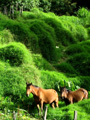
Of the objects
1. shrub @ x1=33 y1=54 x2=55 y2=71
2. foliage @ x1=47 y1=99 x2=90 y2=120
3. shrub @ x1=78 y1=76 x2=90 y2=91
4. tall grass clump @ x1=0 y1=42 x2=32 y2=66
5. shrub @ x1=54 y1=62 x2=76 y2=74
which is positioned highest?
tall grass clump @ x1=0 y1=42 x2=32 y2=66

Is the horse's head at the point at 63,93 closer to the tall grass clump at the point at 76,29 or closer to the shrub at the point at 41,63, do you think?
the shrub at the point at 41,63

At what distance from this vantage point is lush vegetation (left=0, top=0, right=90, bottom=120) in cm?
940

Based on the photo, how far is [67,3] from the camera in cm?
2905

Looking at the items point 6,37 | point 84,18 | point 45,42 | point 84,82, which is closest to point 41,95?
point 84,82

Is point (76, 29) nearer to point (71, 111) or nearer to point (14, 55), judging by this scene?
point (14, 55)

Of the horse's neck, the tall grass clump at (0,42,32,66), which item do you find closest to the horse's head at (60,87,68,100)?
the horse's neck

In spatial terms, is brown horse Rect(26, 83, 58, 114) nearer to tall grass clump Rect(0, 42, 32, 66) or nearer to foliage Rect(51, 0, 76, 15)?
tall grass clump Rect(0, 42, 32, 66)

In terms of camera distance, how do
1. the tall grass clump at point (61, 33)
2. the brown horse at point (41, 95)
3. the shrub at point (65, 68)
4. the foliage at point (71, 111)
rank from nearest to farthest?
the foliage at point (71, 111), the brown horse at point (41, 95), the shrub at point (65, 68), the tall grass clump at point (61, 33)

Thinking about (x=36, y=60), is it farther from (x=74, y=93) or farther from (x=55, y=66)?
(x=74, y=93)

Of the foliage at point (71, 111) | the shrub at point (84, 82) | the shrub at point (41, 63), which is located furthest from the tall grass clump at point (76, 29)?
the foliage at point (71, 111)

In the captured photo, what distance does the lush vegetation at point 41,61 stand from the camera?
30.8 ft

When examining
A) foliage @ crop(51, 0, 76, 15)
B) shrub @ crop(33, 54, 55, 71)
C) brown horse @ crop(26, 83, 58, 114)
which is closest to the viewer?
brown horse @ crop(26, 83, 58, 114)

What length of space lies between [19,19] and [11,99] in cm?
896

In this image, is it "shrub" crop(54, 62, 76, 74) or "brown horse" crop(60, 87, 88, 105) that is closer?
"brown horse" crop(60, 87, 88, 105)
